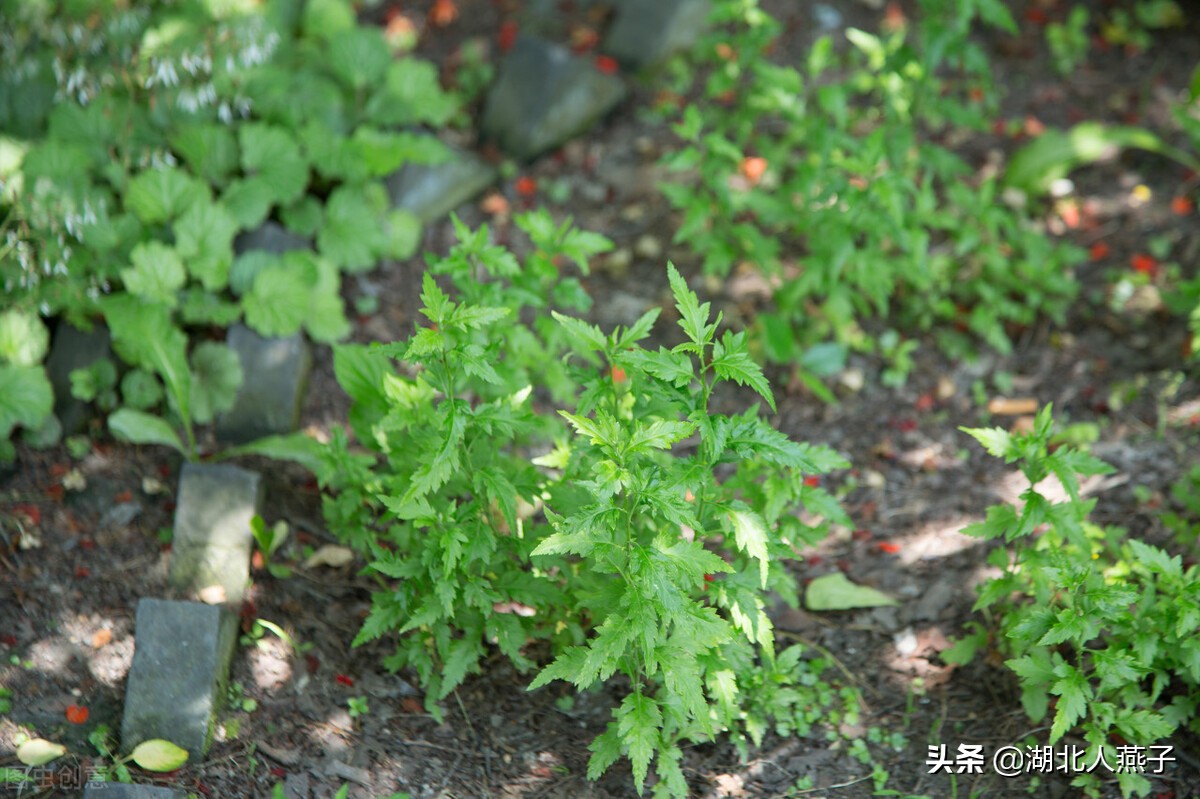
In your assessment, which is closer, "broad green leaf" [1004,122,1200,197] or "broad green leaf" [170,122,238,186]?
"broad green leaf" [170,122,238,186]

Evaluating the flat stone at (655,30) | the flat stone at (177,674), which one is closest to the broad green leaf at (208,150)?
the flat stone at (177,674)

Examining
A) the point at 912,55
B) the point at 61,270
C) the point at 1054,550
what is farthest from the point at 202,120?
the point at 1054,550

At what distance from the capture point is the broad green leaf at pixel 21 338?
11.1ft

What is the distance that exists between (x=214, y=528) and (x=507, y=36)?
3227mm

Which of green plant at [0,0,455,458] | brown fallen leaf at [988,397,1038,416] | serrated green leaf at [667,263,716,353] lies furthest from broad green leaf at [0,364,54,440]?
brown fallen leaf at [988,397,1038,416]

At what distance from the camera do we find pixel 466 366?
2.43 metres

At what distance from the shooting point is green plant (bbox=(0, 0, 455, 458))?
350 cm

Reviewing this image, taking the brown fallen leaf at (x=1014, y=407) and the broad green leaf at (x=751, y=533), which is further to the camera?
the brown fallen leaf at (x=1014, y=407)

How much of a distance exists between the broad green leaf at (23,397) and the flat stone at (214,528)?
53 centimetres

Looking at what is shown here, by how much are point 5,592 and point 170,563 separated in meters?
0.48

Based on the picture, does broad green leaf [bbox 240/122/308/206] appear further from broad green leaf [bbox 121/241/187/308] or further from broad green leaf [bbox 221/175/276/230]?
broad green leaf [bbox 121/241/187/308]

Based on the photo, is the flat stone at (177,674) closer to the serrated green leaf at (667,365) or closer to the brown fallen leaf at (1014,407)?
the serrated green leaf at (667,365)

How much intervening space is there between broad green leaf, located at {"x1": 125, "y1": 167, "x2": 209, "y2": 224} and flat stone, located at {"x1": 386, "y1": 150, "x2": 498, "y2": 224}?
95cm

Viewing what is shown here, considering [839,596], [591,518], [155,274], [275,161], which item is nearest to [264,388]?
[155,274]
